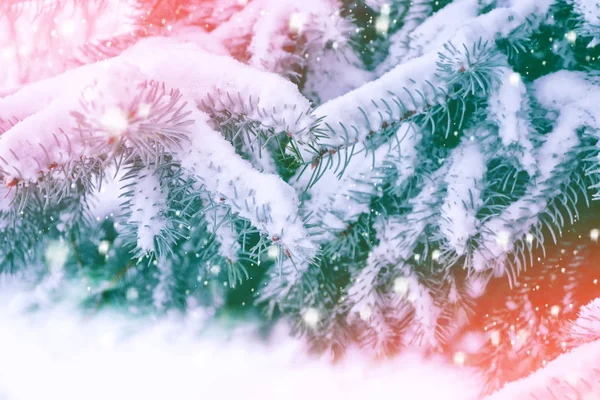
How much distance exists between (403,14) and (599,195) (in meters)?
0.50

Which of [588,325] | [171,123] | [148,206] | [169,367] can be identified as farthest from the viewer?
[169,367]

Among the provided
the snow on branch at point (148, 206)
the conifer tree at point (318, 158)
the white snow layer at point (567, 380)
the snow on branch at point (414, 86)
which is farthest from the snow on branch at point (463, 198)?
the snow on branch at point (148, 206)

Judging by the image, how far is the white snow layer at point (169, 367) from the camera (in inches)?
49.6

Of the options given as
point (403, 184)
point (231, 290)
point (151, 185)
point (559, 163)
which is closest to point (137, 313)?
point (231, 290)

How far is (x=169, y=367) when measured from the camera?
131 cm

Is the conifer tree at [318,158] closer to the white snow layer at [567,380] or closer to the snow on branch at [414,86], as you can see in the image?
the snow on branch at [414,86]

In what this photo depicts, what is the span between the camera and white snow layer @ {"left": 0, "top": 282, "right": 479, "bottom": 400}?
1259mm

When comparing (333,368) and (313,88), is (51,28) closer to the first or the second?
(313,88)

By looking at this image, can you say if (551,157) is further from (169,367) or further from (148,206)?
(169,367)

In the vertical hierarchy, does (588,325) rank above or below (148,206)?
below

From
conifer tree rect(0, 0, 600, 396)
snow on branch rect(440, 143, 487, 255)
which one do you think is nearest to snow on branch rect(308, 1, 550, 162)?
conifer tree rect(0, 0, 600, 396)

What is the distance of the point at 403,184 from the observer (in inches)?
31.5

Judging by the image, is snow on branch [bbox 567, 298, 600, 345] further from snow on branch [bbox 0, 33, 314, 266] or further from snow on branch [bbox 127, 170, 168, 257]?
snow on branch [bbox 127, 170, 168, 257]

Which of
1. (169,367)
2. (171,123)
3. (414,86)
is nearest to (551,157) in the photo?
(414,86)
